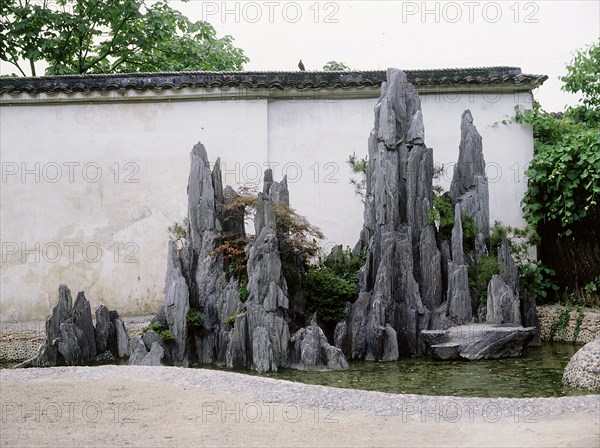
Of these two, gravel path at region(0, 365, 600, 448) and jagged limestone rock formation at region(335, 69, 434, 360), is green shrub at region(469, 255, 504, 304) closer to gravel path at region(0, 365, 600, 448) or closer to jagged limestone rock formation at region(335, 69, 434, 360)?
jagged limestone rock formation at region(335, 69, 434, 360)

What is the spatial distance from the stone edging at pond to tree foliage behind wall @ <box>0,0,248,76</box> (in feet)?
47.5

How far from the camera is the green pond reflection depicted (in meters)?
9.34

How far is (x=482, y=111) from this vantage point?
52.9 ft

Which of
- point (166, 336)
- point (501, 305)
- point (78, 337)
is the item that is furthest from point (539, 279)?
point (78, 337)

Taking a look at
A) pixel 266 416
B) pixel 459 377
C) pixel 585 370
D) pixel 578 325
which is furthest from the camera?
pixel 578 325

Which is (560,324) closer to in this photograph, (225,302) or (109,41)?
(225,302)

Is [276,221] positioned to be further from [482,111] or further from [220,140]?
[482,111]

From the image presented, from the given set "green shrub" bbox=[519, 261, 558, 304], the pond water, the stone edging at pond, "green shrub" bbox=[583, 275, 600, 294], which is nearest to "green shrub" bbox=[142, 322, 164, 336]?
the pond water

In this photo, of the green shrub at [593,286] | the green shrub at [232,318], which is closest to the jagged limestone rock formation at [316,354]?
the green shrub at [232,318]

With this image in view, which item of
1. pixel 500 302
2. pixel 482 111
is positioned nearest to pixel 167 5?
pixel 482 111

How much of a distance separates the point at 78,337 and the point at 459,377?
593 cm

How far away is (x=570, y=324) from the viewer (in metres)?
13.8

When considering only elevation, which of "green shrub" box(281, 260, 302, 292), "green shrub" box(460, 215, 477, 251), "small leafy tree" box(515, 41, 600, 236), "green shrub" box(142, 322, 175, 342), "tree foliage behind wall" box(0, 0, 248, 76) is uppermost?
"tree foliage behind wall" box(0, 0, 248, 76)

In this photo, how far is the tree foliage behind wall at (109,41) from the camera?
2309 centimetres
